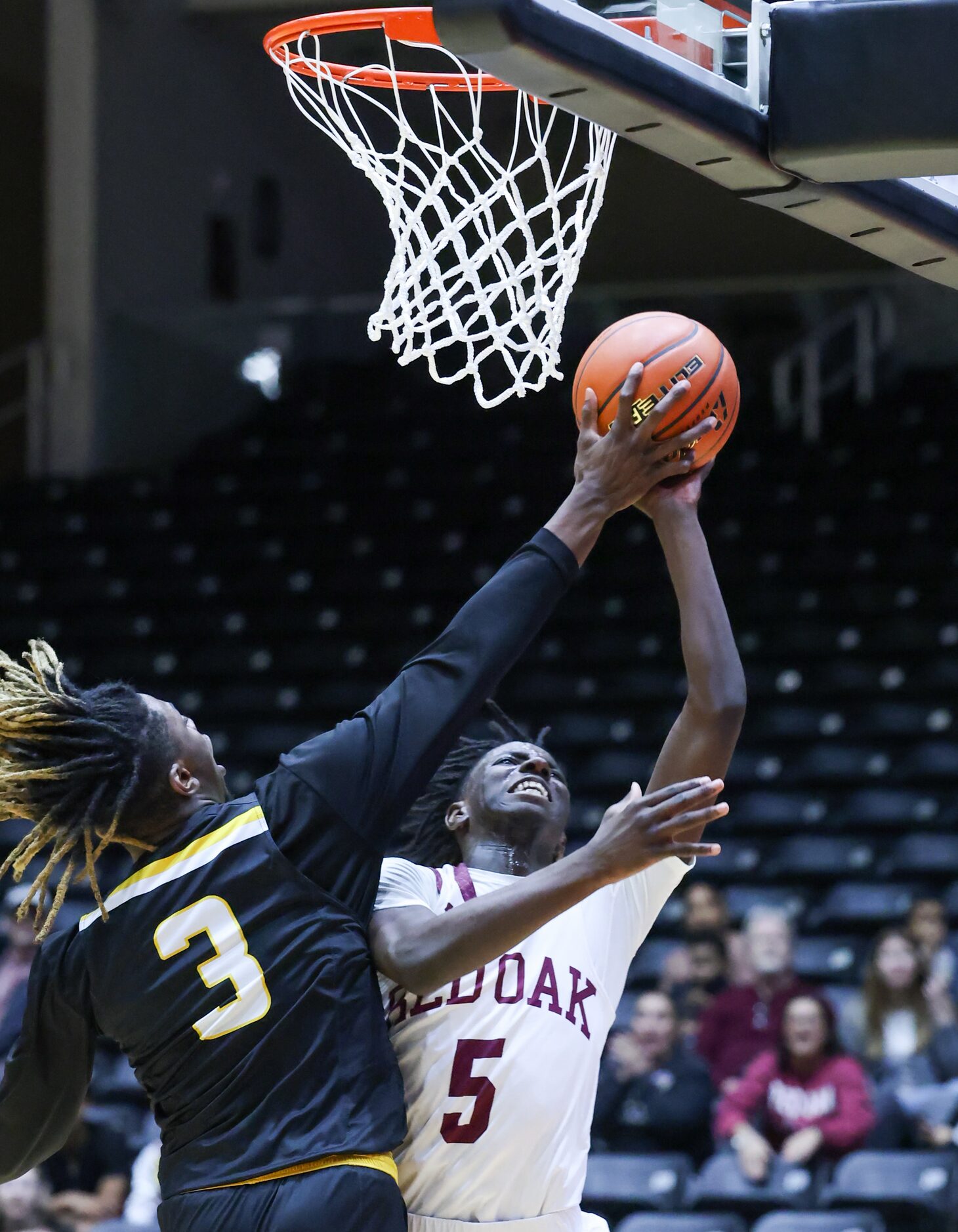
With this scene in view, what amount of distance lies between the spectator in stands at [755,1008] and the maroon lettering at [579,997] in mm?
3227

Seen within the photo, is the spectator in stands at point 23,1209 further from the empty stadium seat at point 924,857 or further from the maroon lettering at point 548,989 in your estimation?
the empty stadium seat at point 924,857

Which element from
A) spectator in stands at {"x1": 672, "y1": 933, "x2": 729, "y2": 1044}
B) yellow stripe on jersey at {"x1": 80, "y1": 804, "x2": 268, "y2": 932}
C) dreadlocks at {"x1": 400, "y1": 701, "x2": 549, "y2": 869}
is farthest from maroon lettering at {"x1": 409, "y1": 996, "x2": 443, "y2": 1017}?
spectator in stands at {"x1": 672, "y1": 933, "x2": 729, "y2": 1044}

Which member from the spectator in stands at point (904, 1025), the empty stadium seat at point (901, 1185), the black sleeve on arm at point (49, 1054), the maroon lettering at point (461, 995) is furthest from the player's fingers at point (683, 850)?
the spectator in stands at point (904, 1025)

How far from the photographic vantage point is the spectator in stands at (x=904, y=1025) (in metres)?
5.99

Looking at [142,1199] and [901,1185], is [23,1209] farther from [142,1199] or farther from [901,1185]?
[901,1185]

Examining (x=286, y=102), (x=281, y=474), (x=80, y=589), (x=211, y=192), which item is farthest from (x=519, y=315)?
(x=286, y=102)

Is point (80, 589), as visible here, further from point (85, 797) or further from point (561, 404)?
point (85, 797)

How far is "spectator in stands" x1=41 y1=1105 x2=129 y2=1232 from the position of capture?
19.0ft

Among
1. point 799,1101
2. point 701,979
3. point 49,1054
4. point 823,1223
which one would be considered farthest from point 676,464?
point 701,979

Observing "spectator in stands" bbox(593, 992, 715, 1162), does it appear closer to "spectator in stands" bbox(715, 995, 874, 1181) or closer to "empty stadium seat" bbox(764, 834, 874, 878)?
"spectator in stands" bbox(715, 995, 874, 1181)

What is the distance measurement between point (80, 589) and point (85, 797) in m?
8.52

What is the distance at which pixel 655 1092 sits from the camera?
597 centimetres

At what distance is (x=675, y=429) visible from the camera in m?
2.89

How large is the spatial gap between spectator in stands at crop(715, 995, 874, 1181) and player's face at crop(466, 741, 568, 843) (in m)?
2.80
